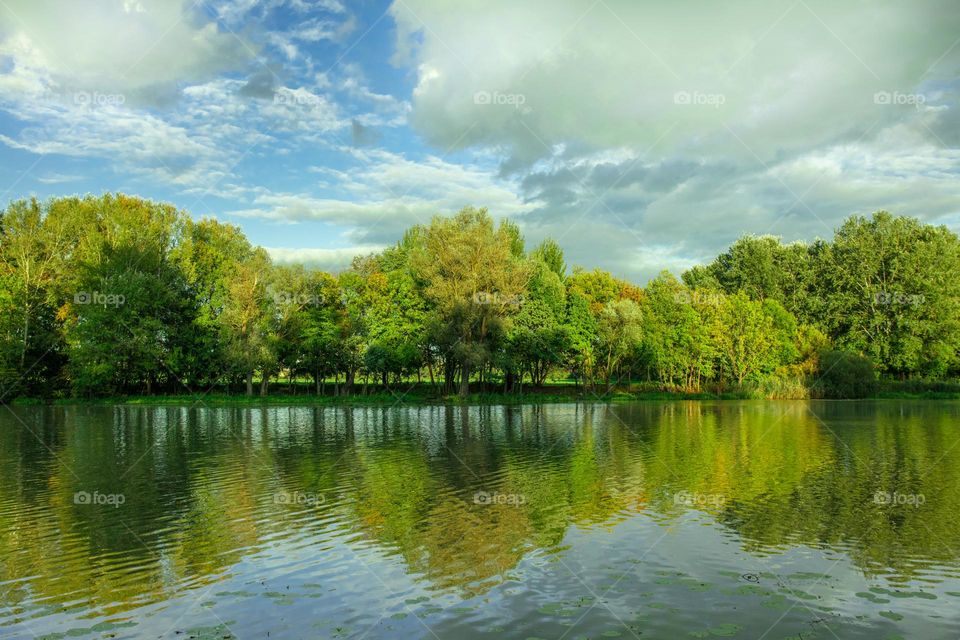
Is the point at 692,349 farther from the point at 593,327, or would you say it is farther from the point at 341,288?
the point at 341,288

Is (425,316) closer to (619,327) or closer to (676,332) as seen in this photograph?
(619,327)

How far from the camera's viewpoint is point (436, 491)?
71.3 feet

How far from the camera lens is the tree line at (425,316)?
235ft

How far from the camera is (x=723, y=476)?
2441cm

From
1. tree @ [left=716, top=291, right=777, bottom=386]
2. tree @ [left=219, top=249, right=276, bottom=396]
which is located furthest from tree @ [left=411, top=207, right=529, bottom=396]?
tree @ [left=716, top=291, right=777, bottom=386]

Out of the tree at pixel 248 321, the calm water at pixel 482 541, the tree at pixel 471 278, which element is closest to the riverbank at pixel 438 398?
the tree at pixel 248 321

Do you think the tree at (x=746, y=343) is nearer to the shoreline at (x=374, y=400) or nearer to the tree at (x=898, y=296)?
the shoreline at (x=374, y=400)

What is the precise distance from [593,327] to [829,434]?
44.8 m

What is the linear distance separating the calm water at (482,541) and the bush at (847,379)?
51610mm

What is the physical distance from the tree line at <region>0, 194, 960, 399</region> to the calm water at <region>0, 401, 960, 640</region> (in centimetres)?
3970

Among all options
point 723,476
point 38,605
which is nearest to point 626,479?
point 723,476

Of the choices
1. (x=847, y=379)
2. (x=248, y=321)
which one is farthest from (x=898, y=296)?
(x=248, y=321)

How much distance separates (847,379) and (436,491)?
73726 millimetres

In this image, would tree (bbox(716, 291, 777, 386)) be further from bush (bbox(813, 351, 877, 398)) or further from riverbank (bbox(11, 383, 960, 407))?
bush (bbox(813, 351, 877, 398))
